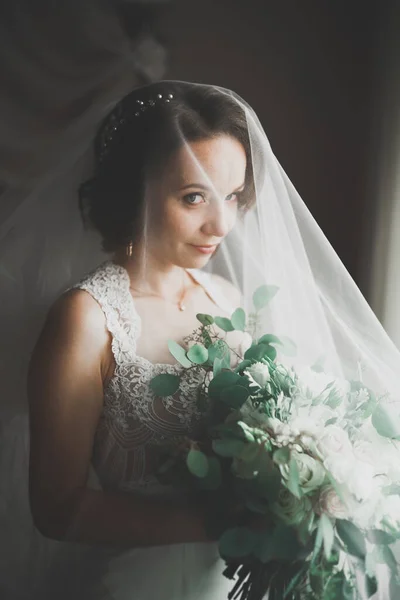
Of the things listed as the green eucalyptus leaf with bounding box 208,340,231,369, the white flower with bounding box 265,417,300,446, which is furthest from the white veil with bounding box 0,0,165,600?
the white flower with bounding box 265,417,300,446

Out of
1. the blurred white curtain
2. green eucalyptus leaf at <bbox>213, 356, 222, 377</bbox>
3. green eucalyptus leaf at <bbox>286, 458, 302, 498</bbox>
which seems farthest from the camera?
the blurred white curtain

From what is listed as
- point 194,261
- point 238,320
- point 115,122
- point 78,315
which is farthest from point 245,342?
point 115,122

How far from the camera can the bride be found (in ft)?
2.47

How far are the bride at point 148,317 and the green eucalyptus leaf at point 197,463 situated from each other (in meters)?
0.05

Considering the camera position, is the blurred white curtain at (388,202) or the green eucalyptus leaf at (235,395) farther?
the blurred white curtain at (388,202)

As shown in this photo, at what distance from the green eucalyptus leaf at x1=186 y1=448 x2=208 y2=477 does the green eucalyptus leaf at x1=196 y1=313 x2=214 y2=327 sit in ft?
0.61

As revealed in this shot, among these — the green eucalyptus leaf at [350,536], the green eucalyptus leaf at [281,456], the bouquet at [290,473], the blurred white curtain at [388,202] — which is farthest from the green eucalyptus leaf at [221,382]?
the blurred white curtain at [388,202]

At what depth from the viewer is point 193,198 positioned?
80 centimetres

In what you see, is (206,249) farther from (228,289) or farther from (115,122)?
(115,122)

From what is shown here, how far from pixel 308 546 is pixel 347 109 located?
72 cm

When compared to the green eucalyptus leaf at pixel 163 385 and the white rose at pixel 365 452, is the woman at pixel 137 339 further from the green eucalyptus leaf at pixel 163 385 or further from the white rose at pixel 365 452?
the white rose at pixel 365 452

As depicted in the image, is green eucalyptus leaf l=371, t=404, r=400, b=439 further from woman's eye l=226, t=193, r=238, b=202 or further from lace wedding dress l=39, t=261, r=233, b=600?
woman's eye l=226, t=193, r=238, b=202

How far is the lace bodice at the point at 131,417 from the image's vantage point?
2.52 ft

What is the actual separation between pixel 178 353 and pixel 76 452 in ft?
0.59
